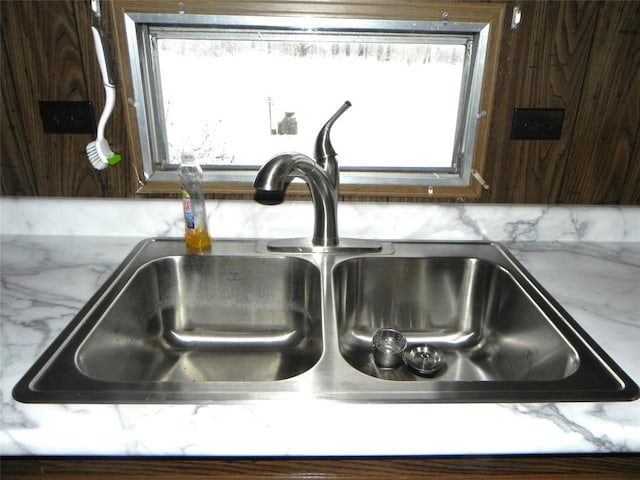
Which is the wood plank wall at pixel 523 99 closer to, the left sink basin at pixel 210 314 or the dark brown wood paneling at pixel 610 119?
the dark brown wood paneling at pixel 610 119

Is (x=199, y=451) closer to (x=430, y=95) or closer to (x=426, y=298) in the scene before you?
(x=426, y=298)

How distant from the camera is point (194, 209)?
1011 millimetres

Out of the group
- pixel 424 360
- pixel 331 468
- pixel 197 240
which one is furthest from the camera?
pixel 197 240

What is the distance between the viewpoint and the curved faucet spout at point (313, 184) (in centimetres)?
83

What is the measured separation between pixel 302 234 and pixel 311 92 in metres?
0.35

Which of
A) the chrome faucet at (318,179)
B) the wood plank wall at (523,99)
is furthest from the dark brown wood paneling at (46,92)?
the chrome faucet at (318,179)

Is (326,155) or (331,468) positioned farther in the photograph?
(326,155)

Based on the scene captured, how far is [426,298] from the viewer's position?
1.05 metres

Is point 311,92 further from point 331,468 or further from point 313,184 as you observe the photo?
point 331,468

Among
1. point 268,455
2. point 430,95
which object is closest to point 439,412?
point 268,455

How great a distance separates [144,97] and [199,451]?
→ 2.58ft

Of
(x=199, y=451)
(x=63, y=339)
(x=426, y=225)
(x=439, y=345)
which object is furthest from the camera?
(x=426, y=225)

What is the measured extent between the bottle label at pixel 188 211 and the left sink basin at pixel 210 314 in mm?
71

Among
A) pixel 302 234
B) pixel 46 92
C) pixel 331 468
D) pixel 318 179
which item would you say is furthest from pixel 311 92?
pixel 331 468
